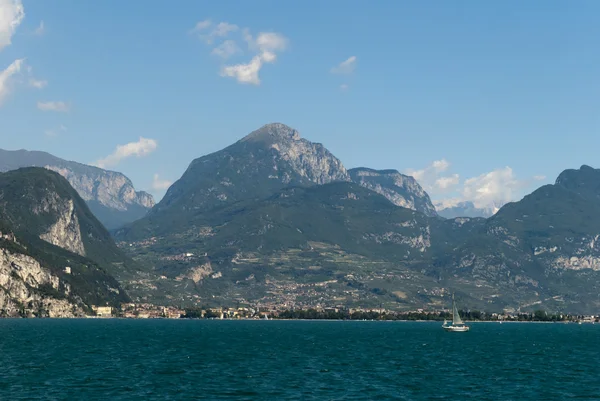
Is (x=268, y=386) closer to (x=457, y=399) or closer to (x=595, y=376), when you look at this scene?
(x=457, y=399)

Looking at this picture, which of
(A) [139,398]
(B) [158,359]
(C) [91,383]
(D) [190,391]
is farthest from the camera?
(B) [158,359]

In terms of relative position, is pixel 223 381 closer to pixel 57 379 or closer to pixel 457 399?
pixel 57 379

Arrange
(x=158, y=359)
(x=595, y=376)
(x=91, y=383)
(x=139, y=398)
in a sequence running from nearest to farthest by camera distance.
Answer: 1. (x=139, y=398)
2. (x=91, y=383)
3. (x=595, y=376)
4. (x=158, y=359)

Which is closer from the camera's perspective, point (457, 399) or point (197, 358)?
point (457, 399)

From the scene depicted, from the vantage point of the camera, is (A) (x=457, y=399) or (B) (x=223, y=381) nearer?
(A) (x=457, y=399)

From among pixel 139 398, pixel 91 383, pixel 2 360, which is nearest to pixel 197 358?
pixel 2 360

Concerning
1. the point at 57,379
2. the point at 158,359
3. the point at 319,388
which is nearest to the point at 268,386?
the point at 319,388

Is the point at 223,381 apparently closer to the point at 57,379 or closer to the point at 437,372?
the point at 57,379

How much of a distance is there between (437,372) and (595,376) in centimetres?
3045

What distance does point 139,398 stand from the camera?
4692 inches

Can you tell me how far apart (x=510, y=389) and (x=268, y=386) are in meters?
40.5

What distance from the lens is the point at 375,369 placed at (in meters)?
168

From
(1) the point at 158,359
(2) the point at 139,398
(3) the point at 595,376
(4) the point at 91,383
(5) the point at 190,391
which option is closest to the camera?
(2) the point at 139,398

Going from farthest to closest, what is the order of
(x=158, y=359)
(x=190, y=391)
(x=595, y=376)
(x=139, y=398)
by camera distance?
(x=158, y=359)
(x=595, y=376)
(x=190, y=391)
(x=139, y=398)
